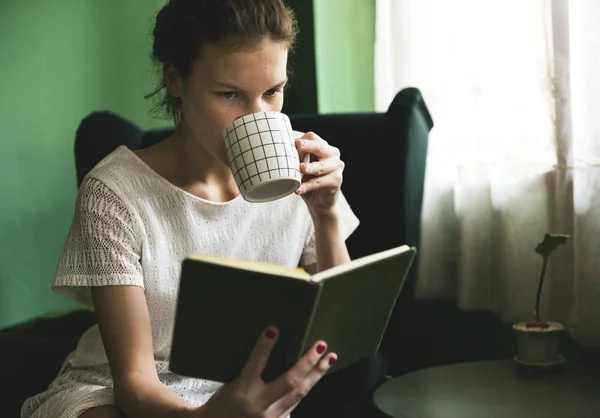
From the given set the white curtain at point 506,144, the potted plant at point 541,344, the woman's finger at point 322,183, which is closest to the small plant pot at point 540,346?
the potted plant at point 541,344

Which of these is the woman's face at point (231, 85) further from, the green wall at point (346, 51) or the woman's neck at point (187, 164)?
the green wall at point (346, 51)

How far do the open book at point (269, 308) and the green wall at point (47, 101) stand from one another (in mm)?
1299

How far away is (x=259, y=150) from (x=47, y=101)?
4.06ft

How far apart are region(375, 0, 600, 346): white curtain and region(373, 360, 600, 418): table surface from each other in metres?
0.24

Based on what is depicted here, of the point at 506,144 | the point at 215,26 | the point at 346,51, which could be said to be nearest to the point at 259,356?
the point at 215,26

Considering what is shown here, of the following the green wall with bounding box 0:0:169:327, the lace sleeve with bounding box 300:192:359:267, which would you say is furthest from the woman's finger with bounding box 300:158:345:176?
the green wall with bounding box 0:0:169:327

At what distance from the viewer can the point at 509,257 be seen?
1.80 m

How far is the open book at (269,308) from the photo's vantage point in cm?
88

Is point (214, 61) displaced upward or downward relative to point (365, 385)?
upward

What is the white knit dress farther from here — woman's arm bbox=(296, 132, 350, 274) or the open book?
the open book

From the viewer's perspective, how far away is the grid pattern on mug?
1.08 m

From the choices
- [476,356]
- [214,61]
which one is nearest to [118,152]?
[214,61]

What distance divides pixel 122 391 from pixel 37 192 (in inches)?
44.7

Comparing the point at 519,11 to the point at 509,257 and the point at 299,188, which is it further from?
the point at 299,188
